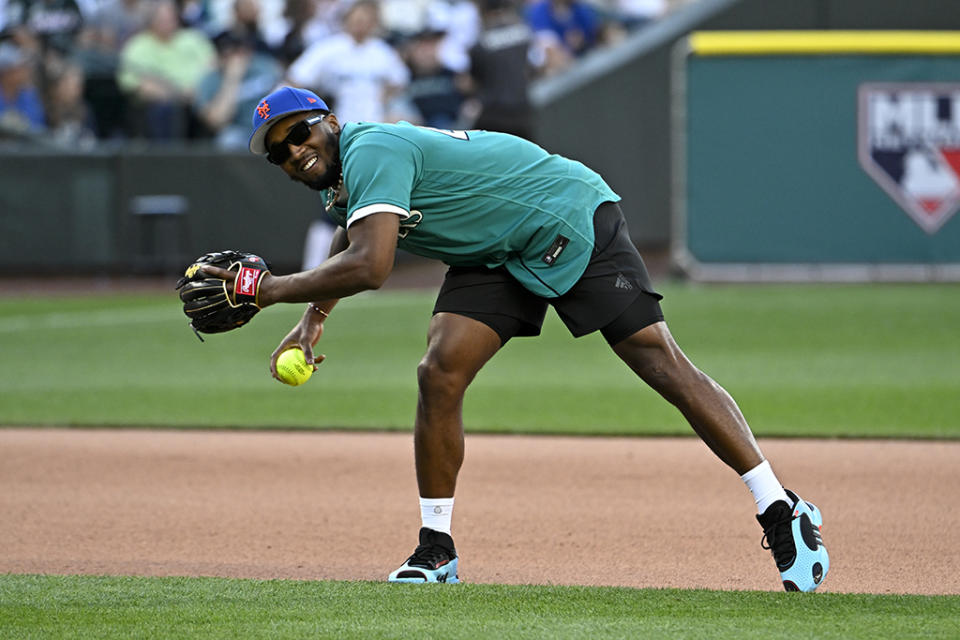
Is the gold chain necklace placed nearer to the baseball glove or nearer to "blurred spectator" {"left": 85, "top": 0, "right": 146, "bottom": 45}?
the baseball glove

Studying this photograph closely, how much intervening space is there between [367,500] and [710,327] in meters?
6.69

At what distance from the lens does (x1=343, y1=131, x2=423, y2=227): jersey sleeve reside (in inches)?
185

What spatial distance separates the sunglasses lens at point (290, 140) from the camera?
4836 mm

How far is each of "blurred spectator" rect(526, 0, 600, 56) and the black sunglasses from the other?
15.6 m

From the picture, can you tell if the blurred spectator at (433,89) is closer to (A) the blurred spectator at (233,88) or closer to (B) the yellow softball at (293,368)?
(A) the blurred spectator at (233,88)

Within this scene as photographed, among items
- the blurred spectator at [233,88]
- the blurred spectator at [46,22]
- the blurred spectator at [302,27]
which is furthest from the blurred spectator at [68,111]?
the blurred spectator at [302,27]

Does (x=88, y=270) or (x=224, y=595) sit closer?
(x=224, y=595)

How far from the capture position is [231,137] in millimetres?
18172

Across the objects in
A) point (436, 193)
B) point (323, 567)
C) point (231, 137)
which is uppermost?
point (436, 193)

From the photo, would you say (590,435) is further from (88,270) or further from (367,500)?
(88,270)

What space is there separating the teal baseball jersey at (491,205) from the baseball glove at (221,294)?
389 millimetres

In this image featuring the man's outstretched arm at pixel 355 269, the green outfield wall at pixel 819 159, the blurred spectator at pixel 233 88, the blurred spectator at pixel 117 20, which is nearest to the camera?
the man's outstretched arm at pixel 355 269

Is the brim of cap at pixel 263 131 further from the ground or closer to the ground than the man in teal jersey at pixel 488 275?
further from the ground

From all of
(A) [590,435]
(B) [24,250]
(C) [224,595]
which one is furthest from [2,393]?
(B) [24,250]
